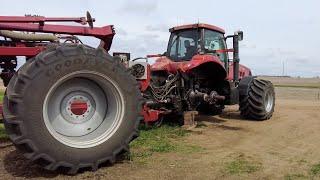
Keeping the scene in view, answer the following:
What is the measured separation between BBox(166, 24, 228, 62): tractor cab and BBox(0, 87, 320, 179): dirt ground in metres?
1.74

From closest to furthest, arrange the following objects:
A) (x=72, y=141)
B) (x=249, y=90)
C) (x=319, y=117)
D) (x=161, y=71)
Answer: (x=72, y=141) < (x=161, y=71) < (x=249, y=90) < (x=319, y=117)

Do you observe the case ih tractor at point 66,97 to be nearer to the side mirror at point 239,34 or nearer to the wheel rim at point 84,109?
the wheel rim at point 84,109

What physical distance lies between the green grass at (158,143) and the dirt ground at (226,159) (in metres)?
0.15

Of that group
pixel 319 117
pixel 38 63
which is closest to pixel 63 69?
pixel 38 63

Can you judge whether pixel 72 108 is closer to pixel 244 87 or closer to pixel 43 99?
pixel 43 99

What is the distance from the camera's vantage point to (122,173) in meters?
5.17

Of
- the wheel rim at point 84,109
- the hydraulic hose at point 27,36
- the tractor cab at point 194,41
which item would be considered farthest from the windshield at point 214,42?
the wheel rim at point 84,109

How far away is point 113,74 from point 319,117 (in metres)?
7.40

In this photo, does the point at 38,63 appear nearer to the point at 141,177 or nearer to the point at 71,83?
the point at 71,83

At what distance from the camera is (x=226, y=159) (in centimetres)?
611

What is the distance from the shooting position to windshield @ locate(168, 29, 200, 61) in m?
9.72

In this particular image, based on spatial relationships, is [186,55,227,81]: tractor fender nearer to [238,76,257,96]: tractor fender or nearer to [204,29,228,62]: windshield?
[204,29,228,62]: windshield

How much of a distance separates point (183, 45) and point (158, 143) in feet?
11.4

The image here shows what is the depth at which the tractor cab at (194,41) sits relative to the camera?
963 centimetres
